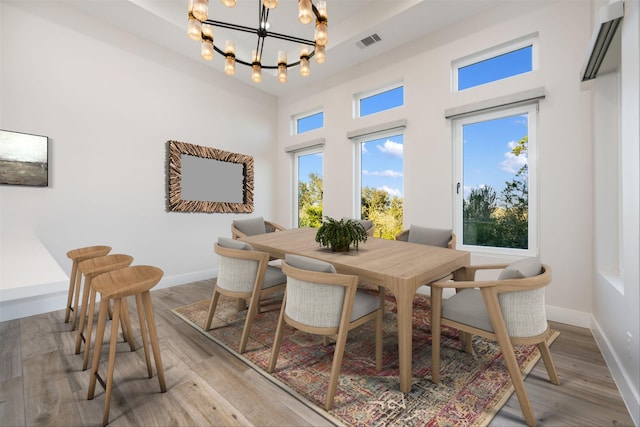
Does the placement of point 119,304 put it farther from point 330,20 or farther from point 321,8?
point 330,20

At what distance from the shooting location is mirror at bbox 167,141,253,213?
3828 millimetres

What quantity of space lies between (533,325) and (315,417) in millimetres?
1249

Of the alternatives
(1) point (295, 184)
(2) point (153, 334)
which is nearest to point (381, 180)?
(1) point (295, 184)

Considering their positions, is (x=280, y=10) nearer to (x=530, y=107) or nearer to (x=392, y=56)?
(x=392, y=56)

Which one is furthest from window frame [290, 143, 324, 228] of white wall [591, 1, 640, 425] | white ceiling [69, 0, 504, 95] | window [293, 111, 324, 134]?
white wall [591, 1, 640, 425]

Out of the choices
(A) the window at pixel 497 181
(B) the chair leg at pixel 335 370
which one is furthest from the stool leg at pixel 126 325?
(A) the window at pixel 497 181

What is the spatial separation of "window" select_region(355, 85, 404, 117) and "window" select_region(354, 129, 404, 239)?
0.40 m

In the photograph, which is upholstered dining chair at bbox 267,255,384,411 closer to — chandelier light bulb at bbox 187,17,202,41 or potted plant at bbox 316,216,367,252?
potted plant at bbox 316,216,367,252

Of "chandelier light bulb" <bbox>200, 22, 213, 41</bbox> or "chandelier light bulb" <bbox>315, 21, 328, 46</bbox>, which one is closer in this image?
"chandelier light bulb" <bbox>315, 21, 328, 46</bbox>

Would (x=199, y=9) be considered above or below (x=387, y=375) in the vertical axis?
above

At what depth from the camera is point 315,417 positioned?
1.41m

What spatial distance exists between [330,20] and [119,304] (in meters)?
3.90

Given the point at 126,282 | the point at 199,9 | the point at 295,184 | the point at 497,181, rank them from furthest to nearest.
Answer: the point at 295,184, the point at 497,181, the point at 199,9, the point at 126,282

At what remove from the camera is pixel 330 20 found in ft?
11.7
